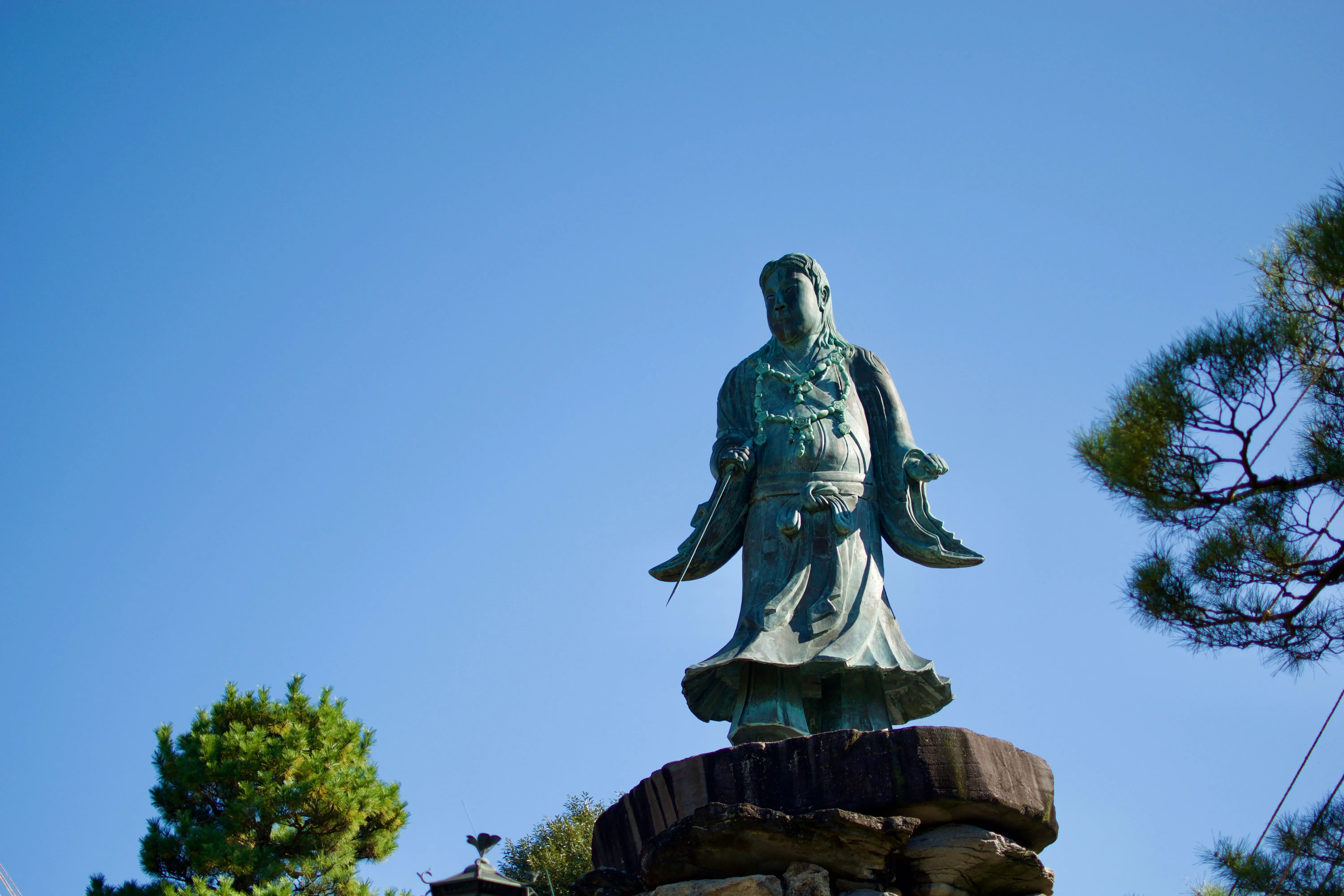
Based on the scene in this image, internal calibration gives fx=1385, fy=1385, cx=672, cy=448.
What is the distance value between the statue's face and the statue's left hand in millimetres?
894

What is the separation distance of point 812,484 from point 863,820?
2.31 meters

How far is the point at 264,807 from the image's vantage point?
33.4 feet

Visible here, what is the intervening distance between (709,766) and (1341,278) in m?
4.11

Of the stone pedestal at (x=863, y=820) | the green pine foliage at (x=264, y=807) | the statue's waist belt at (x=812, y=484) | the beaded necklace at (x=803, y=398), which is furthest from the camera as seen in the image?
the green pine foliage at (x=264, y=807)

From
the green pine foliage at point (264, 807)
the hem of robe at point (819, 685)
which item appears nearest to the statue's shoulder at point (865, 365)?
the hem of robe at point (819, 685)

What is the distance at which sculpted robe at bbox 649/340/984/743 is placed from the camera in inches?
244

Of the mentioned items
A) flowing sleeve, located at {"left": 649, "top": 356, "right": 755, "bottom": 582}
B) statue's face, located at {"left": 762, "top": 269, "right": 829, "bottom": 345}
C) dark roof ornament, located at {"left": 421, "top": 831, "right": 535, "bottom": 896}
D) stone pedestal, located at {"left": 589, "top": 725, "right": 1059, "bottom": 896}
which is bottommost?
stone pedestal, located at {"left": 589, "top": 725, "right": 1059, "bottom": 896}

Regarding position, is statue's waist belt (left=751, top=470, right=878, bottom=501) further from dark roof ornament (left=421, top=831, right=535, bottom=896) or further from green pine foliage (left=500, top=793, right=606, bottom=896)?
green pine foliage (left=500, top=793, right=606, bottom=896)

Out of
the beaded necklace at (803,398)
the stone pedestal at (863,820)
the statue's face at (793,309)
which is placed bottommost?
the stone pedestal at (863,820)

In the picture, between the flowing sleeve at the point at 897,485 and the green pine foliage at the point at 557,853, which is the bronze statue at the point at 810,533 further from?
the green pine foliage at the point at 557,853

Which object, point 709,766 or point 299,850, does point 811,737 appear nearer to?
point 709,766

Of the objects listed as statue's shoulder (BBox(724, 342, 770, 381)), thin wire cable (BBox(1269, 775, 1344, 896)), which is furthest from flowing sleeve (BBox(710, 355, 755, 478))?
thin wire cable (BBox(1269, 775, 1344, 896))

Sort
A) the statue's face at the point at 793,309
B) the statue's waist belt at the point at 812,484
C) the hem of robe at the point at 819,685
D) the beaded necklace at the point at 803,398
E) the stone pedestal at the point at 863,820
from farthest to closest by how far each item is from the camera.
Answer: the statue's face at the point at 793,309 → the beaded necklace at the point at 803,398 → the statue's waist belt at the point at 812,484 → the hem of robe at the point at 819,685 → the stone pedestal at the point at 863,820

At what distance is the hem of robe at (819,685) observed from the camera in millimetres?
6148
